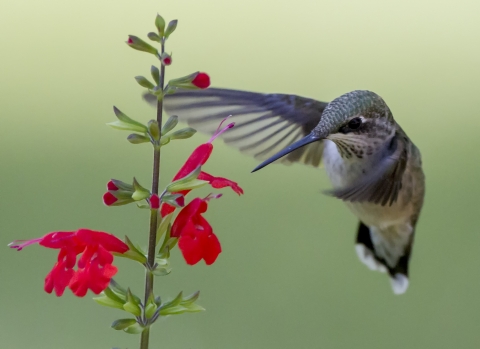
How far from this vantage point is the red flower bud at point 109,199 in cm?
107

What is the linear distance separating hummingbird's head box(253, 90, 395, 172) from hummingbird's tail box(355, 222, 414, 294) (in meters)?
0.49

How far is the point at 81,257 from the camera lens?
1147 mm

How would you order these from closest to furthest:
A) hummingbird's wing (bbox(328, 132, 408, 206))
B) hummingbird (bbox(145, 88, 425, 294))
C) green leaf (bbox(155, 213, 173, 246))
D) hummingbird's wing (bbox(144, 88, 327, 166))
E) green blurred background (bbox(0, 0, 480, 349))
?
green leaf (bbox(155, 213, 173, 246)) → hummingbird's wing (bbox(328, 132, 408, 206)) → hummingbird (bbox(145, 88, 425, 294)) → hummingbird's wing (bbox(144, 88, 327, 166)) → green blurred background (bbox(0, 0, 480, 349))

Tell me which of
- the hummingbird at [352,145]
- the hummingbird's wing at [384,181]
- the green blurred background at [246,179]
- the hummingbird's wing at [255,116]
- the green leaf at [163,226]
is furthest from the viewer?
the green blurred background at [246,179]

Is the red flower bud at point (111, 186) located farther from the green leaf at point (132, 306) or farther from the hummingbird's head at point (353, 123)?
the hummingbird's head at point (353, 123)

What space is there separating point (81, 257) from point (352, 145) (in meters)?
0.76

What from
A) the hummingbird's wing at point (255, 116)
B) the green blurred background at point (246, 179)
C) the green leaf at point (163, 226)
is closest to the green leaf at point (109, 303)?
the green leaf at point (163, 226)

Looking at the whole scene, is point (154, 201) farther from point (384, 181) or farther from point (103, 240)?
point (384, 181)

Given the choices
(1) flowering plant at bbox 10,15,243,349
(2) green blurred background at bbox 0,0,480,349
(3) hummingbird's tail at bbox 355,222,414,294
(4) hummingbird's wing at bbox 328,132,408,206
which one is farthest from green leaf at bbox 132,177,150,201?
(2) green blurred background at bbox 0,0,480,349

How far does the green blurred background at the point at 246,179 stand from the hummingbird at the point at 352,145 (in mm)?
1083

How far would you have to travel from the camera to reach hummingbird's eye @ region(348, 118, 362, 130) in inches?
61.5

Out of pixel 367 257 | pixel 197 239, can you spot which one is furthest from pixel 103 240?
pixel 367 257

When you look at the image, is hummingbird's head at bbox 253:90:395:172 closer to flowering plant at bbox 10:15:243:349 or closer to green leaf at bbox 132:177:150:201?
flowering plant at bbox 10:15:243:349

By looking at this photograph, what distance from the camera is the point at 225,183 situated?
1.20 meters
